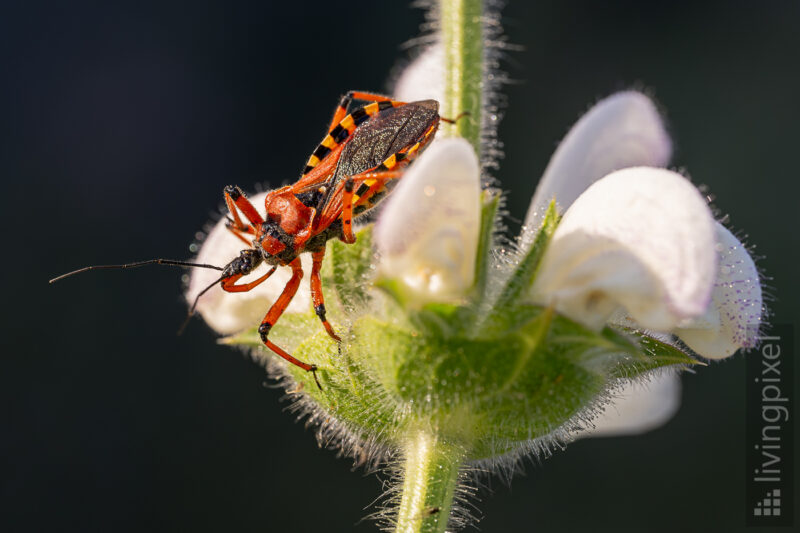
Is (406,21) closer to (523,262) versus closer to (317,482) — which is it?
(317,482)

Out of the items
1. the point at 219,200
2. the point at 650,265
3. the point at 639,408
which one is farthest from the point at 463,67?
the point at 219,200

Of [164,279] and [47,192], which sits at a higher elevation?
[47,192]

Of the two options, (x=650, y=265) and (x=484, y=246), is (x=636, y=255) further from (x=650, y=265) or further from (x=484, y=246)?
(x=484, y=246)

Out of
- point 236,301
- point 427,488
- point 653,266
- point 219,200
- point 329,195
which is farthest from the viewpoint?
point 219,200

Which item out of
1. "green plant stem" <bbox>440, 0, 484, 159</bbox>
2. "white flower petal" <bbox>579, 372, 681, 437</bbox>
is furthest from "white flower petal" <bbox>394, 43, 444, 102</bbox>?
"white flower petal" <bbox>579, 372, 681, 437</bbox>

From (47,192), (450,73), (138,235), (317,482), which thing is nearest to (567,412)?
(450,73)

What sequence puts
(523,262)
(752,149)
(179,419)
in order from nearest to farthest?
(523,262)
(179,419)
(752,149)

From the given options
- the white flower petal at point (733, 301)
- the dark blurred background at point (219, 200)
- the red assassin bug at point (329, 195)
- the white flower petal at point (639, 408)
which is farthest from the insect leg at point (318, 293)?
the dark blurred background at point (219, 200)
